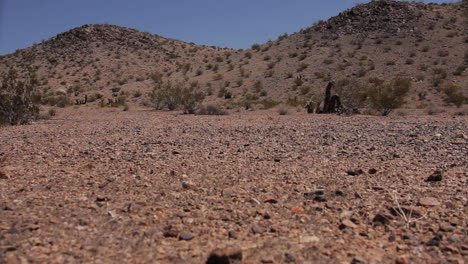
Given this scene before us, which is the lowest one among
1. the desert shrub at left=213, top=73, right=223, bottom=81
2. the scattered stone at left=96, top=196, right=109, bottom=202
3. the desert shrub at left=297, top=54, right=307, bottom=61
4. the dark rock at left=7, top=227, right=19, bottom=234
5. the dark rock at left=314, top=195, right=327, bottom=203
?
the dark rock at left=7, top=227, right=19, bottom=234

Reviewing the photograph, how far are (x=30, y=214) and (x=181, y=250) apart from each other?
1.84 m

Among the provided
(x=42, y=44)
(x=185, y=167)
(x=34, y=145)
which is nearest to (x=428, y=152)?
(x=185, y=167)

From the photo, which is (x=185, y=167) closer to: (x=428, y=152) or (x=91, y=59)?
(x=428, y=152)

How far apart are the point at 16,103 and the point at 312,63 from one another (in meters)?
22.9

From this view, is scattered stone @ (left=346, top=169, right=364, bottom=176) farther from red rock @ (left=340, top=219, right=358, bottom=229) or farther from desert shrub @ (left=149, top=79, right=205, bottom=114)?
desert shrub @ (left=149, top=79, right=205, bottom=114)

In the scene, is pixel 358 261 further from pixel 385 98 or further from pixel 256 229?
pixel 385 98

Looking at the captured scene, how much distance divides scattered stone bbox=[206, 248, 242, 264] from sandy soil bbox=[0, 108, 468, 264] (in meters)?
0.01

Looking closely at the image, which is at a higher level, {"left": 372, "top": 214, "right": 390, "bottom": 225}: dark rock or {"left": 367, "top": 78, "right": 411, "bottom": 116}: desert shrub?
Answer: {"left": 367, "top": 78, "right": 411, "bottom": 116}: desert shrub

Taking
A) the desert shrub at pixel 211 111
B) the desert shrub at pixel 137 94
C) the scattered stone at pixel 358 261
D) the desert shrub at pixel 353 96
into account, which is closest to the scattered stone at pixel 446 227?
the scattered stone at pixel 358 261

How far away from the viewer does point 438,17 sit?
115ft

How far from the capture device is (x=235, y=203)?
188 inches

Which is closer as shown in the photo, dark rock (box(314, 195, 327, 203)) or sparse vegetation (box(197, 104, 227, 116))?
dark rock (box(314, 195, 327, 203))

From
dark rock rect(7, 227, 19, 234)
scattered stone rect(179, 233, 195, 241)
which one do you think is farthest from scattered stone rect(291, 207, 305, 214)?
dark rock rect(7, 227, 19, 234)

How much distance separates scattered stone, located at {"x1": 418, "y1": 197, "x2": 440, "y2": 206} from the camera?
465 centimetres
